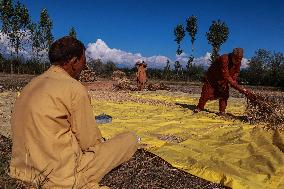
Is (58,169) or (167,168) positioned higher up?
(58,169)

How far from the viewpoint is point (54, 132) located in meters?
2.84

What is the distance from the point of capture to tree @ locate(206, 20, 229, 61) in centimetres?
4272

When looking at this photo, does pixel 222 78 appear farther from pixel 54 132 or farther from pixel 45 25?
pixel 45 25

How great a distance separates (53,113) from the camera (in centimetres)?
280

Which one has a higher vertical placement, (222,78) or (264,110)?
(222,78)

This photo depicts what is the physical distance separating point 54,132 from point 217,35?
4127 cm

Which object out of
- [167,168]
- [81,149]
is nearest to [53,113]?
[81,149]

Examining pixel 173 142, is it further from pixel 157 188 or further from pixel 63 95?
pixel 63 95

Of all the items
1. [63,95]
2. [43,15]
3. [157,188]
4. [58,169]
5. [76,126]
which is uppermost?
[43,15]

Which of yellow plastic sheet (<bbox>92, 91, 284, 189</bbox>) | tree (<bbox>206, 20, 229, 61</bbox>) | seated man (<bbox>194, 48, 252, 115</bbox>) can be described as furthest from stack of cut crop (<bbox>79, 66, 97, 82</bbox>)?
tree (<bbox>206, 20, 229, 61</bbox>)

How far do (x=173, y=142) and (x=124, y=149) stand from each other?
106 inches

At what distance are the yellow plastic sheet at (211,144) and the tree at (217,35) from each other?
3450cm

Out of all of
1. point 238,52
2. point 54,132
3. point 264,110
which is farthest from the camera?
point 238,52

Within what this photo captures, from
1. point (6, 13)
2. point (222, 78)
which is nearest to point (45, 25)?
point (6, 13)
